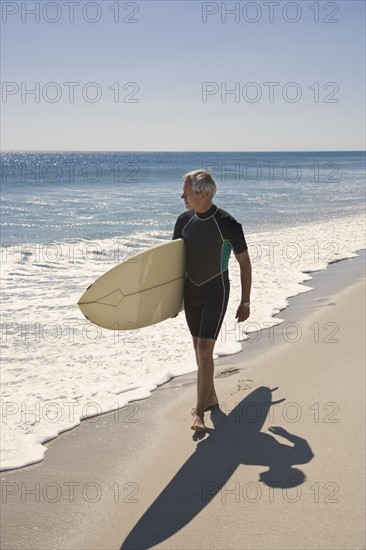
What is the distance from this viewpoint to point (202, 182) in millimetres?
3678

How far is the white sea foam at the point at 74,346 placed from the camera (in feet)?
14.1

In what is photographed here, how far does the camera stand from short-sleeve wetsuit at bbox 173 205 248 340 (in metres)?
3.77

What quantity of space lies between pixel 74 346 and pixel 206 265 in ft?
7.90

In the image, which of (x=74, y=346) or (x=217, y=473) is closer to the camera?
(x=217, y=473)

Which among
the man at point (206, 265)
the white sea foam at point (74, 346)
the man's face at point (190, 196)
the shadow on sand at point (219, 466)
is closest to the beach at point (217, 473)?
the shadow on sand at point (219, 466)

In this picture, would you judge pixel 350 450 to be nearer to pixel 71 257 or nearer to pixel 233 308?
pixel 233 308

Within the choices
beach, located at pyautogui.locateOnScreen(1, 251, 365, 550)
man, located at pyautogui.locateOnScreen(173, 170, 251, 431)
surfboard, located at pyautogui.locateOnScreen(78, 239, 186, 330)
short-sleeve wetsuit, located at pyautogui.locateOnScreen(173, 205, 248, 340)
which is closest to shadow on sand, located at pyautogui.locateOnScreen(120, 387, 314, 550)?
beach, located at pyautogui.locateOnScreen(1, 251, 365, 550)

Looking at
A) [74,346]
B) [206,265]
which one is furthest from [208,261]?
[74,346]

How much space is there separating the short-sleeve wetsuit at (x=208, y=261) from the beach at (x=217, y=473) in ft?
2.34

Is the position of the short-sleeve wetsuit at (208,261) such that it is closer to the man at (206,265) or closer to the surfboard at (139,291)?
the man at (206,265)

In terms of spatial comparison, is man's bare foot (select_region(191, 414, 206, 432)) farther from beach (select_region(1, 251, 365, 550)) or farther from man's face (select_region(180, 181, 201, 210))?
man's face (select_region(180, 181, 201, 210))

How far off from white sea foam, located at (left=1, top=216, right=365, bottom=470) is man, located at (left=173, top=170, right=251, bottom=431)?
73 cm

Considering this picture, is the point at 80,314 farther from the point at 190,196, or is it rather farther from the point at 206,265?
the point at 190,196

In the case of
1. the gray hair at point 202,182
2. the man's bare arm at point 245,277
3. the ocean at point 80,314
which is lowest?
the ocean at point 80,314
